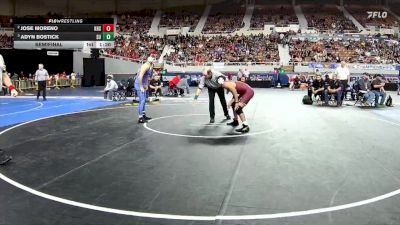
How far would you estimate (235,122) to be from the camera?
9531 millimetres

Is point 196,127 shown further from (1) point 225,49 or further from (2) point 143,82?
(1) point 225,49

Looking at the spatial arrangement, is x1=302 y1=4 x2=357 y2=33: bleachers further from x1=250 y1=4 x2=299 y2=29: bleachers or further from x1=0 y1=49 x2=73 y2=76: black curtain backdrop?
x1=0 y1=49 x2=73 y2=76: black curtain backdrop

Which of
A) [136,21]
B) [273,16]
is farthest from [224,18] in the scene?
[136,21]

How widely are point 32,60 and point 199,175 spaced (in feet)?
94.4

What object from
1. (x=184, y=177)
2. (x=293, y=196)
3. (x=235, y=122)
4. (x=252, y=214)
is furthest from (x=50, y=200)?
(x=235, y=122)

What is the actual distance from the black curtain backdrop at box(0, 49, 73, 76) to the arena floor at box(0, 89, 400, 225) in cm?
2279

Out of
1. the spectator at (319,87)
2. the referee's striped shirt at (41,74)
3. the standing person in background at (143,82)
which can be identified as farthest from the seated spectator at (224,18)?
the standing person in background at (143,82)

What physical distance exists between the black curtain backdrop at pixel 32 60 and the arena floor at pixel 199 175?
22.8m

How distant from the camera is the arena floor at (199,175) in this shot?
3.74 meters

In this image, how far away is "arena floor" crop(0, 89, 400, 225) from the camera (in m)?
3.74

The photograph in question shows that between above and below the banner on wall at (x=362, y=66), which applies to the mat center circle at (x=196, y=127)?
below

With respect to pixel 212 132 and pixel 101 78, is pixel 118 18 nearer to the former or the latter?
pixel 101 78

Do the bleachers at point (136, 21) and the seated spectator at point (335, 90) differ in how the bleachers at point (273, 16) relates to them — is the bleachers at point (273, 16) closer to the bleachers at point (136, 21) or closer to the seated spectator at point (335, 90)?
the bleachers at point (136, 21)
